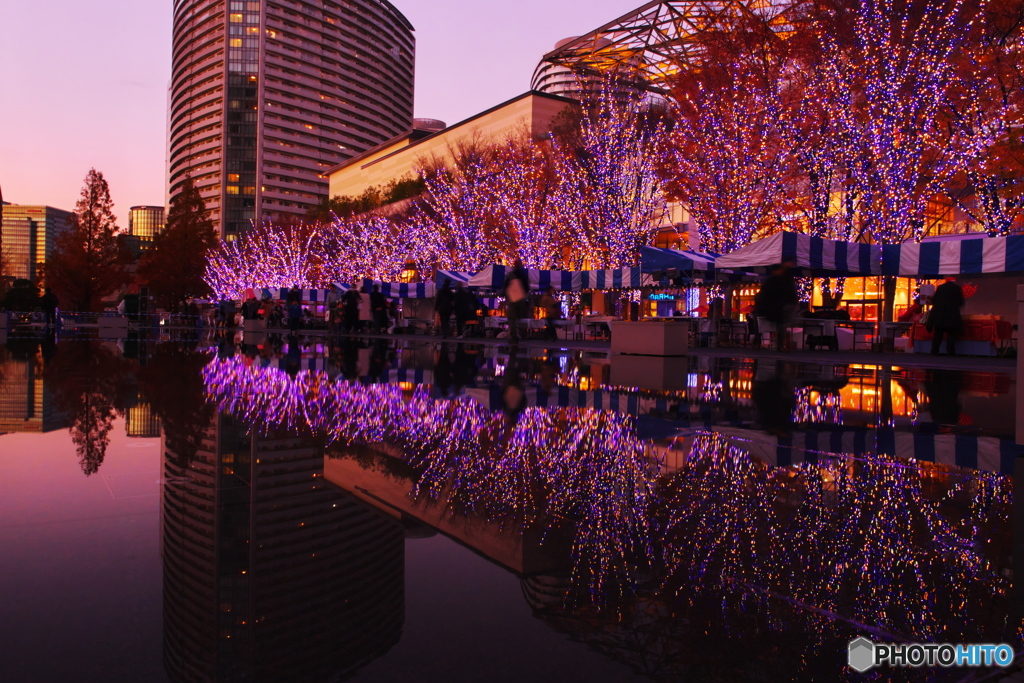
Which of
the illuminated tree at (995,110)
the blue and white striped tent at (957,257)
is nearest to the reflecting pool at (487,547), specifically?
the blue and white striped tent at (957,257)

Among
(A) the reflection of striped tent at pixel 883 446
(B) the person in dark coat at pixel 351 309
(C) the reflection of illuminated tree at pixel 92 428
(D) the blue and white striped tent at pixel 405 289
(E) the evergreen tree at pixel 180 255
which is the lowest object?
(C) the reflection of illuminated tree at pixel 92 428

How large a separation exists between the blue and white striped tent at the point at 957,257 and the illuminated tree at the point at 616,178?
13.4 m

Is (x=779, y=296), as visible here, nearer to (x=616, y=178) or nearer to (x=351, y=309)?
(x=616, y=178)

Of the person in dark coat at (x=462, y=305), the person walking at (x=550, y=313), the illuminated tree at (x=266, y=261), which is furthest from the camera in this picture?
the illuminated tree at (x=266, y=261)

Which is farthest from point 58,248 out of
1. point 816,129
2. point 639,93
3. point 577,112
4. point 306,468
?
point 306,468

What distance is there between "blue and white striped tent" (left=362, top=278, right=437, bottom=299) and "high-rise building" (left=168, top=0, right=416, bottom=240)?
11735 centimetres

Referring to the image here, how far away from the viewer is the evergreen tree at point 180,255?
56750 mm

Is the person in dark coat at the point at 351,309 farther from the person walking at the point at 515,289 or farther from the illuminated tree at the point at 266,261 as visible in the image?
the illuminated tree at the point at 266,261

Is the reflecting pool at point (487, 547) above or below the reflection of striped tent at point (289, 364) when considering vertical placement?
below

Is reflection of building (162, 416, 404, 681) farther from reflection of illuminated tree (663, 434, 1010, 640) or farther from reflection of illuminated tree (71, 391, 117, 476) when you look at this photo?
reflection of illuminated tree (663, 434, 1010, 640)

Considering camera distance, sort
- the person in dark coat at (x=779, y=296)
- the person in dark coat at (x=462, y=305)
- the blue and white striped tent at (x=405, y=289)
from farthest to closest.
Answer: the blue and white striped tent at (x=405, y=289)
the person in dark coat at (x=462, y=305)
the person in dark coat at (x=779, y=296)

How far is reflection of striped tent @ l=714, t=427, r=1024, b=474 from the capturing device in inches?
169

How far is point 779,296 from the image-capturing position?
16062 millimetres

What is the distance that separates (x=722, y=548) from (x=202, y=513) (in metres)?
1.91
